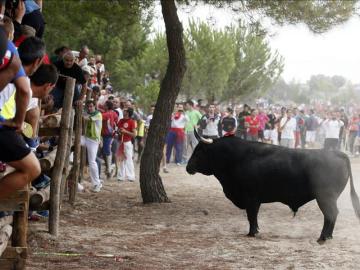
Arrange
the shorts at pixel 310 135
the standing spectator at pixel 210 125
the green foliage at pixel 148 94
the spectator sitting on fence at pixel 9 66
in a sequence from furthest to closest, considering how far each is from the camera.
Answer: the green foliage at pixel 148 94, the shorts at pixel 310 135, the standing spectator at pixel 210 125, the spectator sitting on fence at pixel 9 66

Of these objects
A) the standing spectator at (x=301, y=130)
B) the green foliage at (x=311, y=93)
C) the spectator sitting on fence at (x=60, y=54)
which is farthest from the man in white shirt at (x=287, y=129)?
the green foliage at (x=311, y=93)

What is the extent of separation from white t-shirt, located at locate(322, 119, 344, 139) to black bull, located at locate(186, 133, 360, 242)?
48.8 ft

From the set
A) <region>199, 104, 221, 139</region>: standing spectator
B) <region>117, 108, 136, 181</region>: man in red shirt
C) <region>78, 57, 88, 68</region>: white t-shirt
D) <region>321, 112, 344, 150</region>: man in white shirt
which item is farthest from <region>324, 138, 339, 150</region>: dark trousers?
<region>78, 57, 88, 68</region>: white t-shirt

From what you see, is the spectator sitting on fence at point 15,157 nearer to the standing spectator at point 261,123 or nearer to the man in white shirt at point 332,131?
the standing spectator at point 261,123

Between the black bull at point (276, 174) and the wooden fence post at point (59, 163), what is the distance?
2341mm

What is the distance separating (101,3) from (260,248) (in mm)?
7389

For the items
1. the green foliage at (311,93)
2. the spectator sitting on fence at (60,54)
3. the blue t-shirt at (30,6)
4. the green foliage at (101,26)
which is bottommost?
the spectator sitting on fence at (60,54)

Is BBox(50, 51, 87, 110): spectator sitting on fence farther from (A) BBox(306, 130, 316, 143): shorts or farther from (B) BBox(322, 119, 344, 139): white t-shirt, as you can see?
(A) BBox(306, 130, 316, 143): shorts

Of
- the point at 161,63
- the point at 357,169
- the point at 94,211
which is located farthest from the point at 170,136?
the point at 161,63

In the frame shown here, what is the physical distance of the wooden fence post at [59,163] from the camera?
9.04 m

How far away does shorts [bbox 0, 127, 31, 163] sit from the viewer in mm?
5074

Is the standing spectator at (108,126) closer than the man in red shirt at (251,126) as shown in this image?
Yes

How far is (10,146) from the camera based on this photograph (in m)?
5.09

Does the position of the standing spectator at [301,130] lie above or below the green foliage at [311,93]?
below
